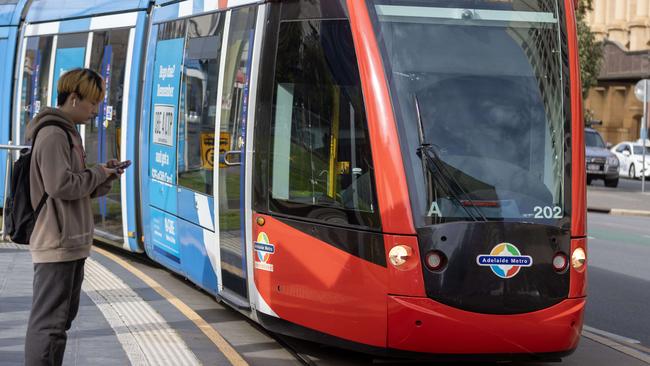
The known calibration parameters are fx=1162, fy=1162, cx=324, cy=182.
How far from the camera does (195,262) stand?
9.62m

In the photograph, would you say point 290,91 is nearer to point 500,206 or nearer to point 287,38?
point 287,38

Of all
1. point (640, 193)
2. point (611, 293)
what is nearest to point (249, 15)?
point (611, 293)

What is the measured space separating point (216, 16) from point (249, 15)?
878 millimetres

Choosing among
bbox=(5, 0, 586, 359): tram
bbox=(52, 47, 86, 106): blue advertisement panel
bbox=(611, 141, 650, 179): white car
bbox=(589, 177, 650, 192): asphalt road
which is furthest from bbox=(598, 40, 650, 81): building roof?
bbox=(5, 0, 586, 359): tram

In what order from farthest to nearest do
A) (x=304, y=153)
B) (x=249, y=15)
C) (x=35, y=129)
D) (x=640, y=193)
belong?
(x=640, y=193)
(x=249, y=15)
(x=304, y=153)
(x=35, y=129)

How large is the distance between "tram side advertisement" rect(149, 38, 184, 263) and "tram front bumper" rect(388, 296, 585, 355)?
3.59 m

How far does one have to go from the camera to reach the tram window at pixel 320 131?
7.35m

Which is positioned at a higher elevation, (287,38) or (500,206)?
(287,38)

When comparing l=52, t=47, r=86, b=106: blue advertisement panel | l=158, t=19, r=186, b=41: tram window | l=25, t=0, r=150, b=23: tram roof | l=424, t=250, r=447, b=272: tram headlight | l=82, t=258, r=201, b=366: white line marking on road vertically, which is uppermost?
l=25, t=0, r=150, b=23: tram roof

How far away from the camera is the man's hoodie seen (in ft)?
18.1

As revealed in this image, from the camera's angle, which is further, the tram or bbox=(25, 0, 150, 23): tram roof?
bbox=(25, 0, 150, 23): tram roof

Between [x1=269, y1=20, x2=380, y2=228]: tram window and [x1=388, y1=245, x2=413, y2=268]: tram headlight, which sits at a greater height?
[x1=269, y1=20, x2=380, y2=228]: tram window

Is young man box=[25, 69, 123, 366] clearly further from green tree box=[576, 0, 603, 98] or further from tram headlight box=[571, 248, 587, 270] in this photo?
green tree box=[576, 0, 603, 98]

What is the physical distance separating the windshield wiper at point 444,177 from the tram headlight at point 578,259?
0.66 metres
